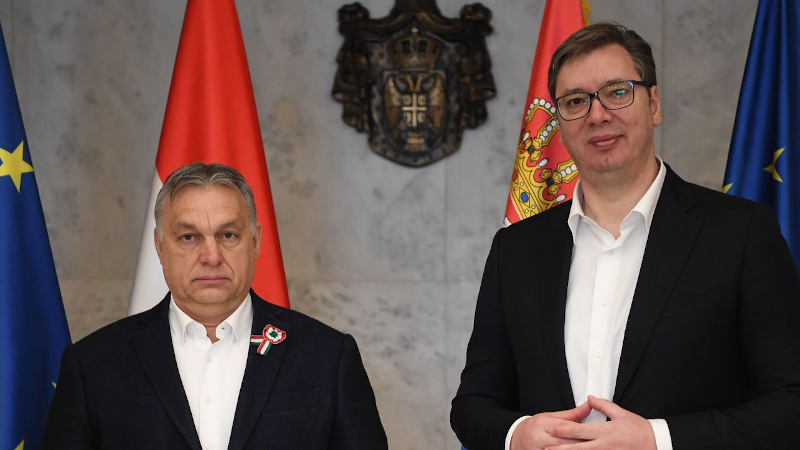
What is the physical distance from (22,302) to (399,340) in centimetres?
167

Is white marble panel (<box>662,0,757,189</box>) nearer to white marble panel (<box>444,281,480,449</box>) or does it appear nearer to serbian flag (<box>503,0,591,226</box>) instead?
serbian flag (<box>503,0,591,226</box>)

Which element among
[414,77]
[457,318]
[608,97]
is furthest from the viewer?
[457,318]

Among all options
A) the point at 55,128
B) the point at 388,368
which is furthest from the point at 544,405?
the point at 55,128

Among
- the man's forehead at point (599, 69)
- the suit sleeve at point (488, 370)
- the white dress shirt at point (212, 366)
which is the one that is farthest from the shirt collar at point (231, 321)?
the man's forehead at point (599, 69)

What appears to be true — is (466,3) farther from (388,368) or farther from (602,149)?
(602,149)

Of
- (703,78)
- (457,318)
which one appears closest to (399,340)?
(457,318)

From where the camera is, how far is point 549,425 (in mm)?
1584

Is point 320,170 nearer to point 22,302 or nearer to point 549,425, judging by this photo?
point 22,302

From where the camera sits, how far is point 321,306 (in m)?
3.69

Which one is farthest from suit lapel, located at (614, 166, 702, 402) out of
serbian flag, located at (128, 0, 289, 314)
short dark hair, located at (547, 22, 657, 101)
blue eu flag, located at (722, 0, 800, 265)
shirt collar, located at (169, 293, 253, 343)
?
serbian flag, located at (128, 0, 289, 314)

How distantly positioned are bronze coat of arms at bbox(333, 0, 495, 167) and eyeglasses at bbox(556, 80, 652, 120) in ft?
5.94

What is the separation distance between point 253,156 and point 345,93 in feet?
2.59

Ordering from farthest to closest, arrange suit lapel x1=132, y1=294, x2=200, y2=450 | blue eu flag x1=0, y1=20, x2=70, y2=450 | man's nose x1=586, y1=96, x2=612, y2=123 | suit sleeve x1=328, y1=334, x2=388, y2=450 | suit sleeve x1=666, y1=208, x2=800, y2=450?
blue eu flag x1=0, y1=20, x2=70, y2=450 → suit sleeve x1=328, y1=334, x2=388, y2=450 → suit lapel x1=132, y1=294, x2=200, y2=450 → man's nose x1=586, y1=96, x2=612, y2=123 → suit sleeve x1=666, y1=208, x2=800, y2=450

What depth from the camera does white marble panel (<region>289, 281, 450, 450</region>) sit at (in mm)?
3674
